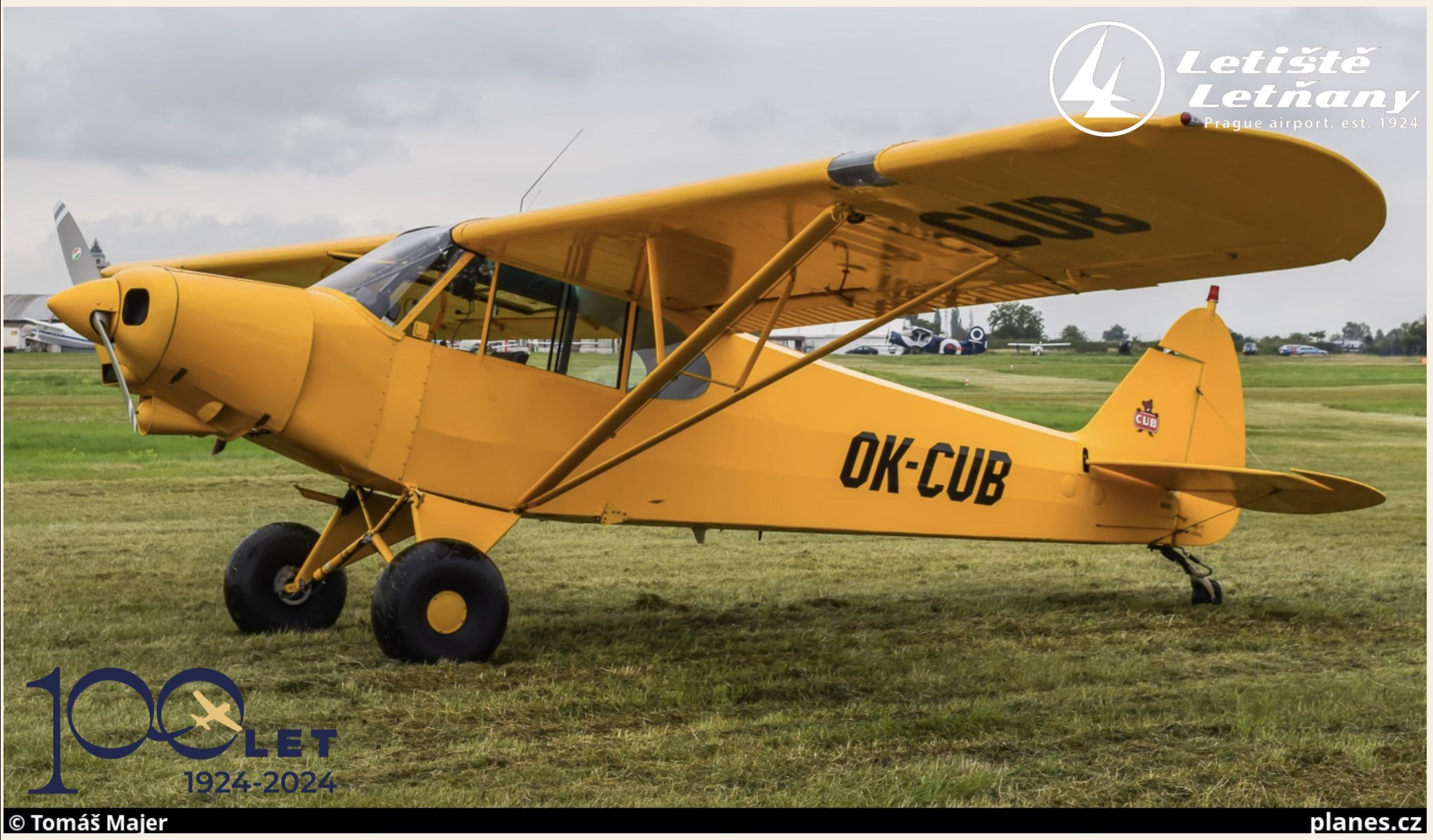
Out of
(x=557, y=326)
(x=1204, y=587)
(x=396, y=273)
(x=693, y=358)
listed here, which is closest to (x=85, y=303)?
(x=396, y=273)

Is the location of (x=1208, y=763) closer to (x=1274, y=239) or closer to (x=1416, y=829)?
(x=1416, y=829)

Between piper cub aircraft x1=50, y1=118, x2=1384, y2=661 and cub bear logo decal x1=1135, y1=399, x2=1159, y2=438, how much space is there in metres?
0.37

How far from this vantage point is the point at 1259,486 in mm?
7891

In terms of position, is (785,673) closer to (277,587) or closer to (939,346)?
(277,587)

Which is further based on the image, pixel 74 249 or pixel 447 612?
pixel 74 249

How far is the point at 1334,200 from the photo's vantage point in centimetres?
461

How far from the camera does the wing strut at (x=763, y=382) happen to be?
234 inches

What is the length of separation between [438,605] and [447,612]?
6cm

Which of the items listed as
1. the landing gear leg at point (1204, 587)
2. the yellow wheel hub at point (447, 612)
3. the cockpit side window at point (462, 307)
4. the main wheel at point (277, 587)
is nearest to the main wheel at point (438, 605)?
the yellow wheel hub at point (447, 612)

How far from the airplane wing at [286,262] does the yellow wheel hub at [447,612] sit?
345cm

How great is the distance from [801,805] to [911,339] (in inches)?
1360

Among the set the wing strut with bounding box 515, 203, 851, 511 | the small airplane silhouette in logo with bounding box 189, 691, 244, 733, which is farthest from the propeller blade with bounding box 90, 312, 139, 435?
the wing strut with bounding box 515, 203, 851, 511

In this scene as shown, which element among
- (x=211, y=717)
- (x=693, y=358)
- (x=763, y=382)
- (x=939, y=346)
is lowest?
(x=211, y=717)

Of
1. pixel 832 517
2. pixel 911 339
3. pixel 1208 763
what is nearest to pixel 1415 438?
pixel 911 339
